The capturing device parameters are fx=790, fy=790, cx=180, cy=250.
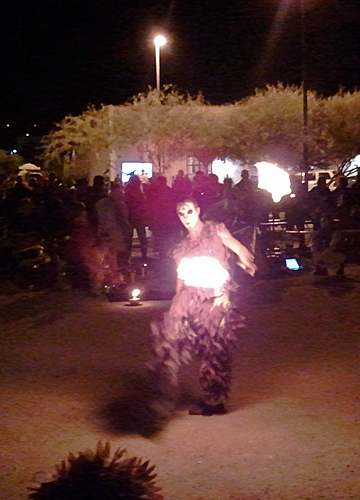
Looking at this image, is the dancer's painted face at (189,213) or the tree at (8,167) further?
the tree at (8,167)

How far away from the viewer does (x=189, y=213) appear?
6535 mm

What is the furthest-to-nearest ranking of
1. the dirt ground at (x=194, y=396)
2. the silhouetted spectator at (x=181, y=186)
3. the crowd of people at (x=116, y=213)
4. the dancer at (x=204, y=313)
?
the silhouetted spectator at (x=181, y=186)
the crowd of people at (x=116, y=213)
the dancer at (x=204, y=313)
the dirt ground at (x=194, y=396)

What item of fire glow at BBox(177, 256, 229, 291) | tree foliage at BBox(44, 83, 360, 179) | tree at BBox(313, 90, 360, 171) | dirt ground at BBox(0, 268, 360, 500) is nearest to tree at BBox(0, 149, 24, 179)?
tree foliage at BBox(44, 83, 360, 179)

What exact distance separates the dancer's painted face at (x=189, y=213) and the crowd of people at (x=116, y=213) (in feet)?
21.2

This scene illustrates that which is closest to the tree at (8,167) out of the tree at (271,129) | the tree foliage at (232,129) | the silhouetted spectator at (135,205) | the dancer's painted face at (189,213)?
the silhouetted spectator at (135,205)

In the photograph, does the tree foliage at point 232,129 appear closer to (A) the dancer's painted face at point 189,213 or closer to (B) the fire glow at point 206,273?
(A) the dancer's painted face at point 189,213

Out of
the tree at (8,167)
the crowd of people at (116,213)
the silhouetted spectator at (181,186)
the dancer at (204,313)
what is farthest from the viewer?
the tree at (8,167)

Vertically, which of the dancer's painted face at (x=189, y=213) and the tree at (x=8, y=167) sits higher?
the tree at (x=8, y=167)

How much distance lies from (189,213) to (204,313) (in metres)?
0.84

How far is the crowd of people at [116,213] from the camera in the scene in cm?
1313

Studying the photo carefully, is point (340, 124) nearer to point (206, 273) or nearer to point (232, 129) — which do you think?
point (232, 129)

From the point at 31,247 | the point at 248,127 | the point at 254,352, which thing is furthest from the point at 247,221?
the point at 248,127

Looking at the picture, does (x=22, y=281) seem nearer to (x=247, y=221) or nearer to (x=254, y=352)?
(x=247, y=221)

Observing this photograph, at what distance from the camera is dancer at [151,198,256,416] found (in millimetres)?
6434
